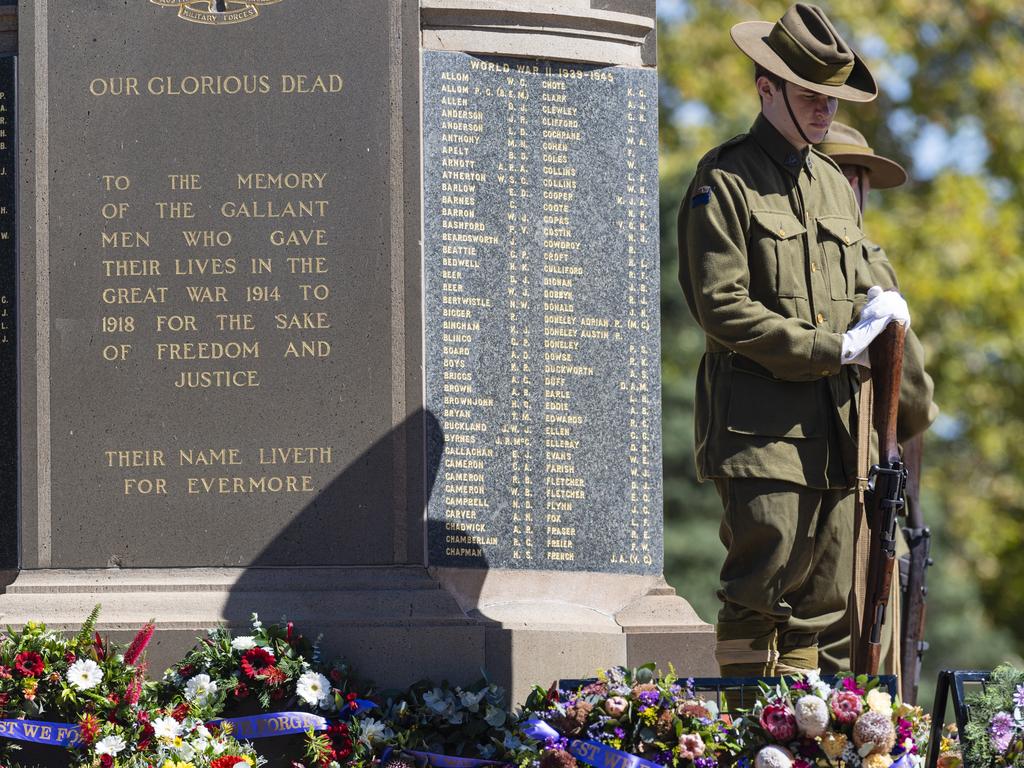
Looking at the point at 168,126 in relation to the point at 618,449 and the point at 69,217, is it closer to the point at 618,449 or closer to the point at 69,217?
the point at 69,217

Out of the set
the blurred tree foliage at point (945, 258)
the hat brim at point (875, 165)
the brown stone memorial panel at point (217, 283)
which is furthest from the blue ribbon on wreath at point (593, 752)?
the blurred tree foliage at point (945, 258)

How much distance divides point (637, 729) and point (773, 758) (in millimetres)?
608

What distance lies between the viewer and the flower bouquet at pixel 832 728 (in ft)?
19.2

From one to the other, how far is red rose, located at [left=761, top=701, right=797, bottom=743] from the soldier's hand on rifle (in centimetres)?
140

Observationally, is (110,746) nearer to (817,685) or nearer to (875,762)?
(817,685)

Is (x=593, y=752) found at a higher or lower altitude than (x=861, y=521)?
lower

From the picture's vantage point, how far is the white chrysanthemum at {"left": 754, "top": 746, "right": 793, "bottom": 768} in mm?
5832

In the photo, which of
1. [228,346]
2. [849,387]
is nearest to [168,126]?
[228,346]

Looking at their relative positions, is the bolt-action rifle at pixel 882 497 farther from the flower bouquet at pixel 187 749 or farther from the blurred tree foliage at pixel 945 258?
the blurred tree foliage at pixel 945 258

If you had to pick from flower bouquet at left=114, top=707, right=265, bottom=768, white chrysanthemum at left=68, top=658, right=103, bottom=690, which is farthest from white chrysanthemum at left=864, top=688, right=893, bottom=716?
white chrysanthemum at left=68, top=658, right=103, bottom=690

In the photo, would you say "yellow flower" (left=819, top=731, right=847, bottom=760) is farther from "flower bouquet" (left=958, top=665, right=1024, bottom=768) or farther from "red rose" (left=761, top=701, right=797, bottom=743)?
"flower bouquet" (left=958, top=665, right=1024, bottom=768)

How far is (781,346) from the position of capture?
265 inches

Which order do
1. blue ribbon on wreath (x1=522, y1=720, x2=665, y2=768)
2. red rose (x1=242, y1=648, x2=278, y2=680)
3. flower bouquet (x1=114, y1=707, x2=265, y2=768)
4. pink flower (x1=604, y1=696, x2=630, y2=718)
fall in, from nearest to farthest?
blue ribbon on wreath (x1=522, y1=720, x2=665, y2=768), pink flower (x1=604, y1=696, x2=630, y2=718), flower bouquet (x1=114, y1=707, x2=265, y2=768), red rose (x1=242, y1=648, x2=278, y2=680)

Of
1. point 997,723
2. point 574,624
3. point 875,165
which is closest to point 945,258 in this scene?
point 875,165
